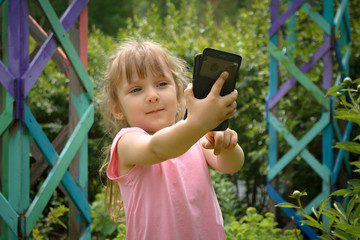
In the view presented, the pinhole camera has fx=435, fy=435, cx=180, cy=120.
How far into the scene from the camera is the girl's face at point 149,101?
162 cm

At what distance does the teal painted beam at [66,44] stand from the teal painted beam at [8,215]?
930mm

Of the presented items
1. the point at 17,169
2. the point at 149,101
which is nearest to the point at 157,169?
the point at 149,101

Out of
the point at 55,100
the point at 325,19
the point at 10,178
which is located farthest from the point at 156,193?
the point at 55,100

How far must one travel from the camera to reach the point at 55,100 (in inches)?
211

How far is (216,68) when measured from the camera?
4.11 ft

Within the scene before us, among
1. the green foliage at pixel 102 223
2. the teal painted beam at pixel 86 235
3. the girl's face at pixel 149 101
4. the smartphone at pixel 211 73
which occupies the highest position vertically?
the smartphone at pixel 211 73

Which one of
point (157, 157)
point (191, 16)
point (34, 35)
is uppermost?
point (191, 16)

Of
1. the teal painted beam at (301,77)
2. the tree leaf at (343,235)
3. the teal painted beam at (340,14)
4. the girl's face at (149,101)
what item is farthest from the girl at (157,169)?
the teal painted beam at (340,14)

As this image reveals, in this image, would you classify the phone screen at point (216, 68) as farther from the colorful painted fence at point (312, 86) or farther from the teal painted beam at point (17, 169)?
the colorful painted fence at point (312, 86)

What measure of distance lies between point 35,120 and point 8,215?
1.76ft

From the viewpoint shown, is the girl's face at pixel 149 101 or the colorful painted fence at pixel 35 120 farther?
the colorful painted fence at pixel 35 120

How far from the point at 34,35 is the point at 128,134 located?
1888 mm

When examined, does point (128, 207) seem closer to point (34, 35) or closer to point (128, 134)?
point (128, 134)

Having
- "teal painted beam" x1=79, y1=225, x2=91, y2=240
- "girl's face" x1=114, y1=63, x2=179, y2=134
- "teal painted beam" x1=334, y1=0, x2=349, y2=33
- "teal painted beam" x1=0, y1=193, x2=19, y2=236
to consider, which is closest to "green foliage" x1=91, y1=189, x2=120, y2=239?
"teal painted beam" x1=79, y1=225, x2=91, y2=240
